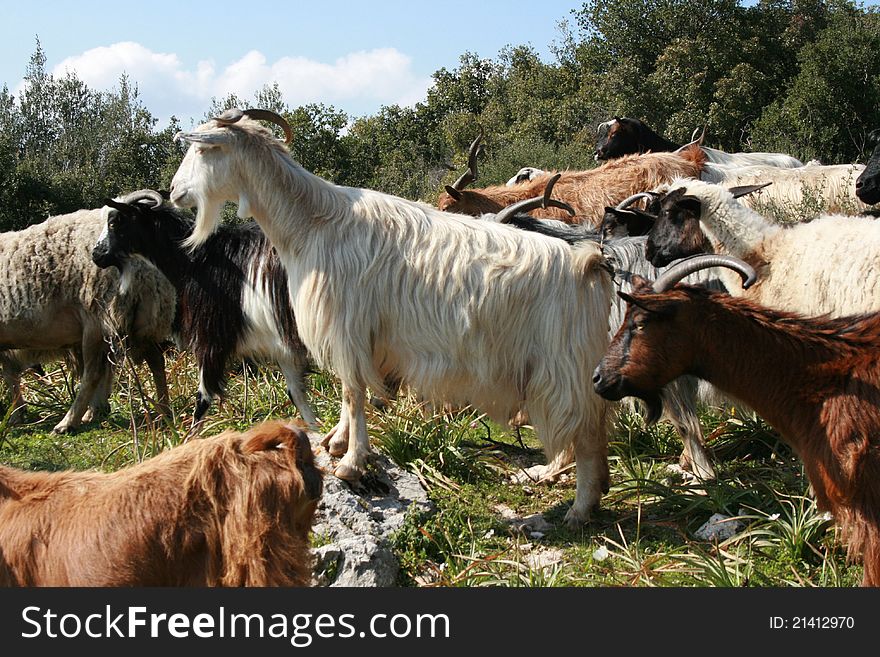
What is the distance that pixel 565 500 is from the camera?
6387mm

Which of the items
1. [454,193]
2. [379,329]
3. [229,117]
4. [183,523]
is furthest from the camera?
[454,193]

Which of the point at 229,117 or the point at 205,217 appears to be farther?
the point at 205,217

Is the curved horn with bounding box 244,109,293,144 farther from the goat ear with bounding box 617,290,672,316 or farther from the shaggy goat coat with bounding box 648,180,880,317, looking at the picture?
the goat ear with bounding box 617,290,672,316

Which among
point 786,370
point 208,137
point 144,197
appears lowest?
point 786,370

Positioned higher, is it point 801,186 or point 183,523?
point 801,186

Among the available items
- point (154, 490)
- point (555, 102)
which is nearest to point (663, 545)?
point (154, 490)

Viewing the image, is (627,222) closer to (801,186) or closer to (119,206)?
(801,186)

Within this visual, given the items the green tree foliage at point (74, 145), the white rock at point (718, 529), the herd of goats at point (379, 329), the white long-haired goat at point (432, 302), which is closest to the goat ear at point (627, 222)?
the herd of goats at point (379, 329)

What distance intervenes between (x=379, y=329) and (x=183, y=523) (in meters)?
2.61

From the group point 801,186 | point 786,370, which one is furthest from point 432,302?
point 801,186

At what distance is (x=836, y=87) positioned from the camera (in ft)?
84.0

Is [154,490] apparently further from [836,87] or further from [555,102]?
[555,102]

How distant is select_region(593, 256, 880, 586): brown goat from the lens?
4242 mm

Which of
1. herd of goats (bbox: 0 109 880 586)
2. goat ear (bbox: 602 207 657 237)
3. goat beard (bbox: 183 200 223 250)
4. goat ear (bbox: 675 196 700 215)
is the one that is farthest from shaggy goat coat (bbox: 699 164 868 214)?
goat beard (bbox: 183 200 223 250)
